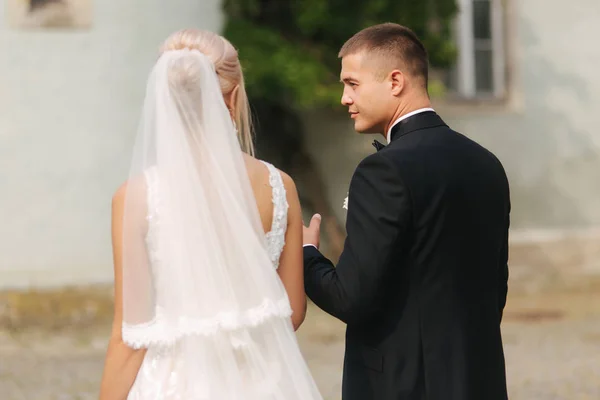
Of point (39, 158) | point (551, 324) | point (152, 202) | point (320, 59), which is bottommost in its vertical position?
point (551, 324)

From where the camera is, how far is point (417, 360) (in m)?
2.90

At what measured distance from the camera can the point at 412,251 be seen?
2.86 meters

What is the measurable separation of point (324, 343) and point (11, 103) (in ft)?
13.6

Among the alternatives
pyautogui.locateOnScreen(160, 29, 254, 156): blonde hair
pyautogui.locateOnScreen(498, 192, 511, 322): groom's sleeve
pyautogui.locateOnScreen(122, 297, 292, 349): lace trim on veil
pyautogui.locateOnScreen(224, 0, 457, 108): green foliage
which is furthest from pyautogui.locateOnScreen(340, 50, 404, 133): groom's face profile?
pyautogui.locateOnScreen(224, 0, 457, 108): green foliage

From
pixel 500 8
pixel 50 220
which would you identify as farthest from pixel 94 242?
pixel 500 8

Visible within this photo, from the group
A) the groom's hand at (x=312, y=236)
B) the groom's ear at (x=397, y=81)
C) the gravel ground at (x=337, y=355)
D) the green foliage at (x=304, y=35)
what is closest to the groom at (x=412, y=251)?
the groom's ear at (x=397, y=81)

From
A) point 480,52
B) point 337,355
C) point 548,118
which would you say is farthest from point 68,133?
point 548,118

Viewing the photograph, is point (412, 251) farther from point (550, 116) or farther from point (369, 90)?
point (550, 116)

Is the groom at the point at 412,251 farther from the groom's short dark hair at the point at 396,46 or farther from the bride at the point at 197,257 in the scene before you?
the bride at the point at 197,257

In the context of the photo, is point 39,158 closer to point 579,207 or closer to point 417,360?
point 579,207

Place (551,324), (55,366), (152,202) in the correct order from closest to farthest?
(152,202) < (55,366) < (551,324)

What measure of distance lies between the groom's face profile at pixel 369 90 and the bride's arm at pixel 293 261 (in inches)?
12.0

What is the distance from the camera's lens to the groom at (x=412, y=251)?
2824mm

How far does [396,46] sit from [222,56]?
525mm
